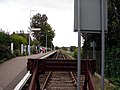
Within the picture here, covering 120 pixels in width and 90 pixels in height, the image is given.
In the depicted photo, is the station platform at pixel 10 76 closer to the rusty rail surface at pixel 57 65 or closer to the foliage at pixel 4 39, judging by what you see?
the rusty rail surface at pixel 57 65

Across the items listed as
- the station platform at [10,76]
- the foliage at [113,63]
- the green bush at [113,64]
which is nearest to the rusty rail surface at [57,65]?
the station platform at [10,76]

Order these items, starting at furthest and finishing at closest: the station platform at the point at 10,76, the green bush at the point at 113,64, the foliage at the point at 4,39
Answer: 1. the foliage at the point at 4,39
2. the green bush at the point at 113,64
3. the station platform at the point at 10,76

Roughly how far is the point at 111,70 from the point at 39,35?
8048cm

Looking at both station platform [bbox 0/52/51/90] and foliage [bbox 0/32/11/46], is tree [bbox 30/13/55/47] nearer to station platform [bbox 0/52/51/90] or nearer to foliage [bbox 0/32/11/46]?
foliage [bbox 0/32/11/46]

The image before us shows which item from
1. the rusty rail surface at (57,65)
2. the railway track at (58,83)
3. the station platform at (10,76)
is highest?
the rusty rail surface at (57,65)

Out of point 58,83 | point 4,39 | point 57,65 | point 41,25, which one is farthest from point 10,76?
point 41,25

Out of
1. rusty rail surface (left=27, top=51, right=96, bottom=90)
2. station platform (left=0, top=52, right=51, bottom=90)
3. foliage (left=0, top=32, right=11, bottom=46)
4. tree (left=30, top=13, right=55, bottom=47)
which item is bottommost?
station platform (left=0, top=52, right=51, bottom=90)

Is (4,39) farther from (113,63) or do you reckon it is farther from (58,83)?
(58,83)

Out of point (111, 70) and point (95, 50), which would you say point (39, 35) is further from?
point (111, 70)

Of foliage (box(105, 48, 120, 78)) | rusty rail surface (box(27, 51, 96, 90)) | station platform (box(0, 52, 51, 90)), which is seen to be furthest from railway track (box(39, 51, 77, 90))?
rusty rail surface (box(27, 51, 96, 90))

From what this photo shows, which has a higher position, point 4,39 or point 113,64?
point 4,39

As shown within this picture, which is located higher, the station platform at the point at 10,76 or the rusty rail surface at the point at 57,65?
the rusty rail surface at the point at 57,65

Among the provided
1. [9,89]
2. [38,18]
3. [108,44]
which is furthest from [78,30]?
[38,18]

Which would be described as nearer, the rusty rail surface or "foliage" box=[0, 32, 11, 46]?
the rusty rail surface
